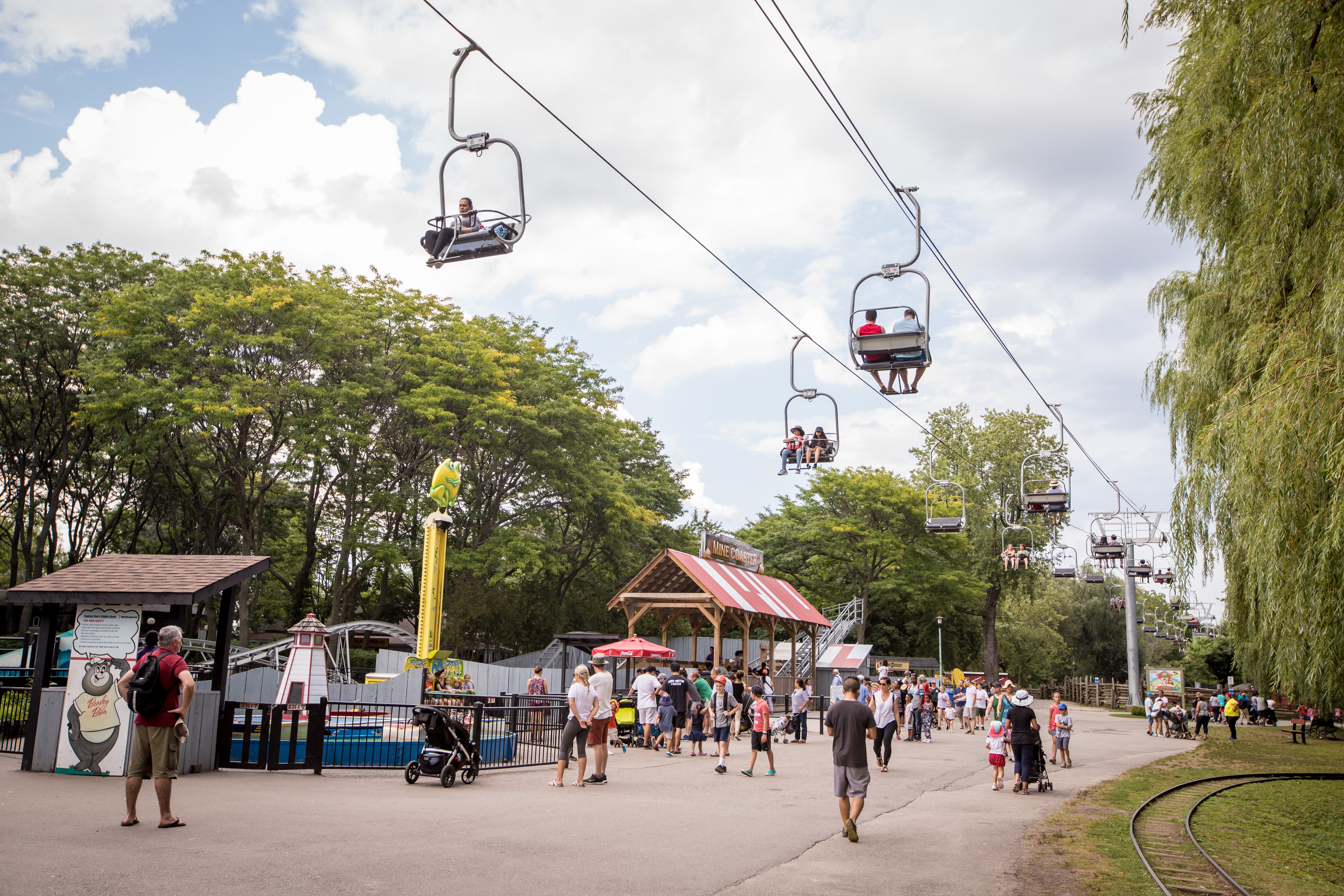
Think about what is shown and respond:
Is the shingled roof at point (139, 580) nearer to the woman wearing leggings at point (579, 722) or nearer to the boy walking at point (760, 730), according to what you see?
the woman wearing leggings at point (579, 722)

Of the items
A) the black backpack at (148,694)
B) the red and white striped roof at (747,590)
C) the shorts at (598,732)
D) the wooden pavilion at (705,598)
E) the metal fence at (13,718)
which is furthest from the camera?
the wooden pavilion at (705,598)

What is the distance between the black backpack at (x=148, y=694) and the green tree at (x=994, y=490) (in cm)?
4574

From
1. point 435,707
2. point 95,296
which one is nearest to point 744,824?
point 435,707

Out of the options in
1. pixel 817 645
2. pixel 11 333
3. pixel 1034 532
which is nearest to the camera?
pixel 11 333

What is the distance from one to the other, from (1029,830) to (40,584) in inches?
477

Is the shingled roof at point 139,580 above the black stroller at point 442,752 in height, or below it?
above

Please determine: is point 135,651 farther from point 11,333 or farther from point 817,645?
point 817,645

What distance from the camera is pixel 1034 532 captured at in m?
54.1

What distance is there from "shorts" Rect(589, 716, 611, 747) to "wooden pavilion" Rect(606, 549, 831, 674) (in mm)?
10745

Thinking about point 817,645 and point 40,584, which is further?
point 817,645

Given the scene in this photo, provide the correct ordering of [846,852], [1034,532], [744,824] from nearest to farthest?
1. [846,852]
2. [744,824]
3. [1034,532]

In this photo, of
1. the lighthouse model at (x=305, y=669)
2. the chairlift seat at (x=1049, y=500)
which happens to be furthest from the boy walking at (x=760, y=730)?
the chairlift seat at (x=1049, y=500)

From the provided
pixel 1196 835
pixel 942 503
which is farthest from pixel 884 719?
pixel 942 503

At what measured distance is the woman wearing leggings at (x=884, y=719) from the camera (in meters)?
15.9
